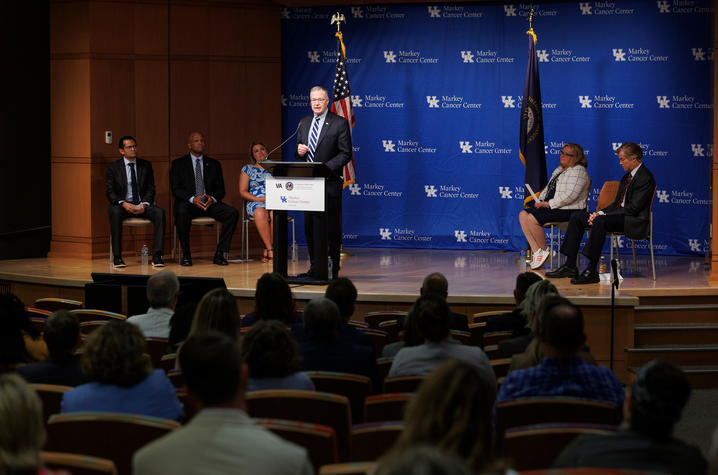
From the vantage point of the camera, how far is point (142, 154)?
987 cm

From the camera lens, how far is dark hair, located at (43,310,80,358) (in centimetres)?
352

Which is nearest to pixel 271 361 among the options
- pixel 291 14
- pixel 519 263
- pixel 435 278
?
pixel 435 278

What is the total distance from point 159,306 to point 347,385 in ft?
5.88

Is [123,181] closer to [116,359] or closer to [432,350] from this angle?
[432,350]

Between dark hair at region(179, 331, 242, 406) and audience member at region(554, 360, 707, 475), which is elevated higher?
dark hair at region(179, 331, 242, 406)

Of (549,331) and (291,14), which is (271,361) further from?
(291,14)

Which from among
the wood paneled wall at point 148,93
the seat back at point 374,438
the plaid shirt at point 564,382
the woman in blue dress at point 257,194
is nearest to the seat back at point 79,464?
the seat back at point 374,438

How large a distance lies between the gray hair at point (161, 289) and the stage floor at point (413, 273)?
8.10 feet

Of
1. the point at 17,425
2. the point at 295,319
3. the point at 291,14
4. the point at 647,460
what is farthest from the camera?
the point at 291,14

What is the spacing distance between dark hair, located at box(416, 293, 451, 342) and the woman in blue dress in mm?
5919

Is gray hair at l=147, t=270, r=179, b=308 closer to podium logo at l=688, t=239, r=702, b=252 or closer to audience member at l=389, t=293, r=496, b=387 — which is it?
audience member at l=389, t=293, r=496, b=387

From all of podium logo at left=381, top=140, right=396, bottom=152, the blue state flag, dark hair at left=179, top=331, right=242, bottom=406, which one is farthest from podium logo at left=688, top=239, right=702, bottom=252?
dark hair at left=179, top=331, right=242, bottom=406

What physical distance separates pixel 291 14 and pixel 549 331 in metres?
8.41

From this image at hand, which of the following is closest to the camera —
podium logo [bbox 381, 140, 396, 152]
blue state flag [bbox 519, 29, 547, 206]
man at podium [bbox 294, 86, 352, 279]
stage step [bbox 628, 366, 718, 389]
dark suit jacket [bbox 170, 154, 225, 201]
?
stage step [bbox 628, 366, 718, 389]
